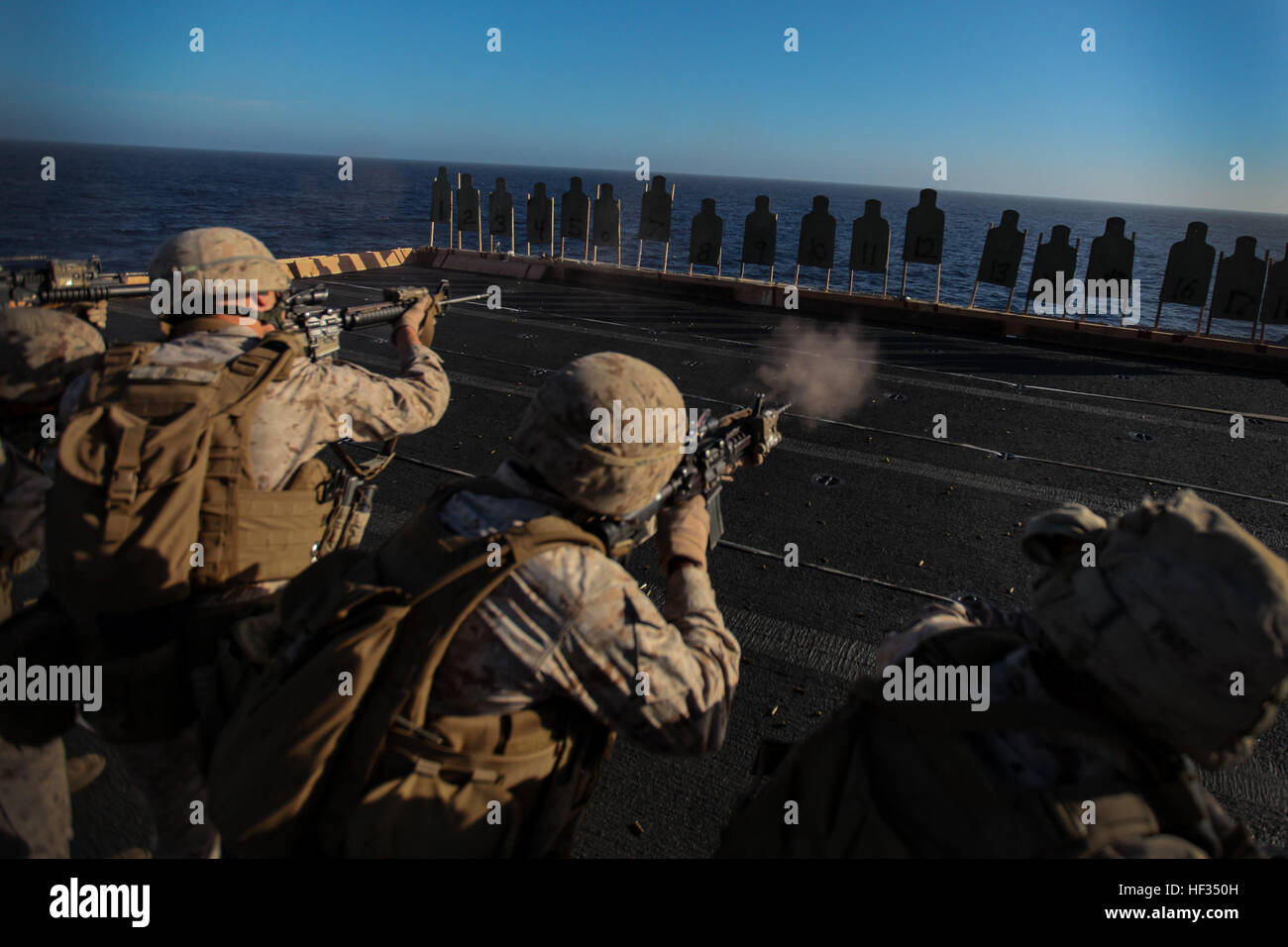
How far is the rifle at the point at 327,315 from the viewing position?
2830 mm

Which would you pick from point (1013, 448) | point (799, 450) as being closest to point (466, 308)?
point (799, 450)

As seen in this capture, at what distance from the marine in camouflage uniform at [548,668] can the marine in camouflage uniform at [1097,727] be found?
0.33 meters

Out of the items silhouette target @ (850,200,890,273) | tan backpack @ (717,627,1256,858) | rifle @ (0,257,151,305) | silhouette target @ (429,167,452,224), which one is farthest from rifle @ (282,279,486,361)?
silhouette target @ (429,167,452,224)

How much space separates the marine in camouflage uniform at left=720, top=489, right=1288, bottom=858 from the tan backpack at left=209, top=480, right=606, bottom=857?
0.65m

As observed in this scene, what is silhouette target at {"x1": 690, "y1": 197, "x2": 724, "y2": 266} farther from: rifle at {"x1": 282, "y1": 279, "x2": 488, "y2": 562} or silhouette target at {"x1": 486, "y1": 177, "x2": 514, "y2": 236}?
rifle at {"x1": 282, "y1": 279, "x2": 488, "y2": 562}

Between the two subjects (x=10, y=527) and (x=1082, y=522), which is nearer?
(x=1082, y=522)

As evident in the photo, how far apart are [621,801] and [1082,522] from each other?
1.95 meters

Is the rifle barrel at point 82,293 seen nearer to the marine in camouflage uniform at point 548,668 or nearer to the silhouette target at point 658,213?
the marine in camouflage uniform at point 548,668

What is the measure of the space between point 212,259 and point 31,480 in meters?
0.98

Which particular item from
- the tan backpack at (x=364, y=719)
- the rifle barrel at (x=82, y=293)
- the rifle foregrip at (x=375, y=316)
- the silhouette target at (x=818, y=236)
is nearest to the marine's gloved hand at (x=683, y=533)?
the tan backpack at (x=364, y=719)

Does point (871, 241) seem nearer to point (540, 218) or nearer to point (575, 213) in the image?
point (575, 213)
